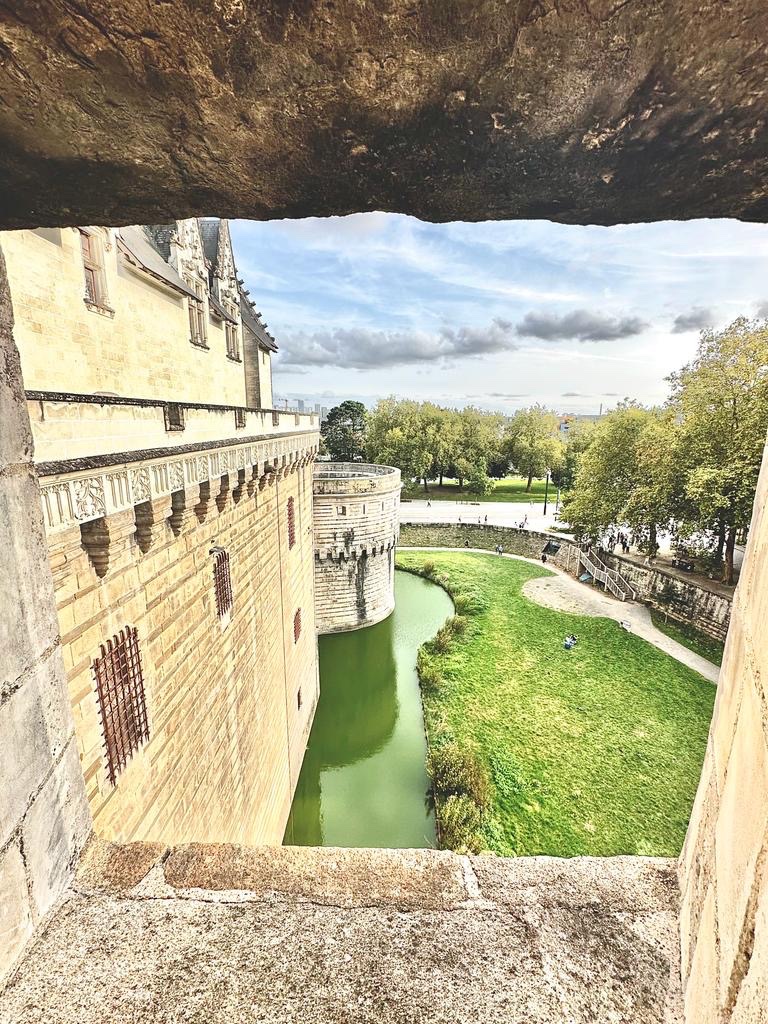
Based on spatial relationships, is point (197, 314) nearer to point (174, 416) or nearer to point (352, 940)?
point (174, 416)

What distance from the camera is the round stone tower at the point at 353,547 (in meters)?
19.1

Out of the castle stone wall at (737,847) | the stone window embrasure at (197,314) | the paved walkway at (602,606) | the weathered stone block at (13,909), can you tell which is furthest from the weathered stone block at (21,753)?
the paved walkway at (602,606)

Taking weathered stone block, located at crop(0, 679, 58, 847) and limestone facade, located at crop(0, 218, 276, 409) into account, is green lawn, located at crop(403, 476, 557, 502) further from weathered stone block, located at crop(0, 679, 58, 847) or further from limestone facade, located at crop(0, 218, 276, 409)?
weathered stone block, located at crop(0, 679, 58, 847)

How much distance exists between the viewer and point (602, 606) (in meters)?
23.8

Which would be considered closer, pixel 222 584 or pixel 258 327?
pixel 222 584

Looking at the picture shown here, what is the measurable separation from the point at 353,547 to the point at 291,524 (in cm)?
778

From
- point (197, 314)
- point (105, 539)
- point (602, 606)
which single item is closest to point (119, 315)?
point (197, 314)

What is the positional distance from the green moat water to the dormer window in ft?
38.4

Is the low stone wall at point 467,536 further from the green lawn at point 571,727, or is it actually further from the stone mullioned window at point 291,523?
the stone mullioned window at point 291,523

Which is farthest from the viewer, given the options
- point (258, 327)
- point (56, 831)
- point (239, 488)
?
point (258, 327)

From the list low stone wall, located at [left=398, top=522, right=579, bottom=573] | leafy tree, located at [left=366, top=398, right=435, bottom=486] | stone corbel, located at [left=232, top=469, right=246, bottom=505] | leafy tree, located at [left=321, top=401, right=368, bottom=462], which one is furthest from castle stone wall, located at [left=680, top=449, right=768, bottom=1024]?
leafy tree, located at [left=321, top=401, right=368, bottom=462]

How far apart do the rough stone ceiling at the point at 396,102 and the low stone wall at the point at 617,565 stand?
1959 cm

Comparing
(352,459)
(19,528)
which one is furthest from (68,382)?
(352,459)

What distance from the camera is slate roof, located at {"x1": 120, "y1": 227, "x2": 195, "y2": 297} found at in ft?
23.6
